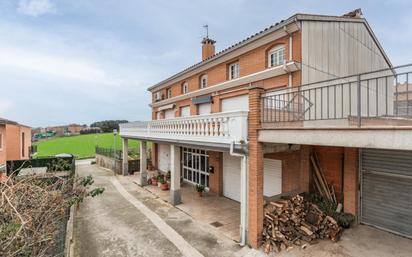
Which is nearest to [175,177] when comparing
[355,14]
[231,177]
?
[231,177]

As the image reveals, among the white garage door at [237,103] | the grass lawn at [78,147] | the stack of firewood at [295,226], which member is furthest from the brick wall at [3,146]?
the stack of firewood at [295,226]

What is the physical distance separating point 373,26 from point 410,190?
38.5ft

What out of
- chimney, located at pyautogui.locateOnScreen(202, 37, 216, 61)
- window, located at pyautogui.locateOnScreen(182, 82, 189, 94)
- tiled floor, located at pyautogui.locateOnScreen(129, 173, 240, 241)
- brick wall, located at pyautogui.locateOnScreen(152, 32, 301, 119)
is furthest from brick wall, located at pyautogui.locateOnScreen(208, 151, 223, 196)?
chimney, located at pyautogui.locateOnScreen(202, 37, 216, 61)

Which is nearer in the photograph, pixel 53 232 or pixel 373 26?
pixel 53 232

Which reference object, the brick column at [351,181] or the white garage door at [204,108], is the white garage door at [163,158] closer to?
the white garage door at [204,108]

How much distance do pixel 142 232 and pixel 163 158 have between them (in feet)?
40.3

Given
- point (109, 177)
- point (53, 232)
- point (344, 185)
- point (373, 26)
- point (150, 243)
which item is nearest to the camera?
point (53, 232)

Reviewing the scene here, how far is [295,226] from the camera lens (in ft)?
26.7

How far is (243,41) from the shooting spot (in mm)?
11562

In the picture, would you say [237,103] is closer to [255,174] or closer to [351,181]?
[255,174]

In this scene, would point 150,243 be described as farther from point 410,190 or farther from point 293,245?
point 410,190

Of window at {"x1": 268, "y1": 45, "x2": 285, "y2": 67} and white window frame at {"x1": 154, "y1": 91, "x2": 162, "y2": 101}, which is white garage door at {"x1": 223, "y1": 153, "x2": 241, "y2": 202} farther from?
white window frame at {"x1": 154, "y1": 91, "x2": 162, "y2": 101}

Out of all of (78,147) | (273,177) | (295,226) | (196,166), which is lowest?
(78,147)

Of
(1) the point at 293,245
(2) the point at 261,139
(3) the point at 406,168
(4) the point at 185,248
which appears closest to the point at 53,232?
(4) the point at 185,248
